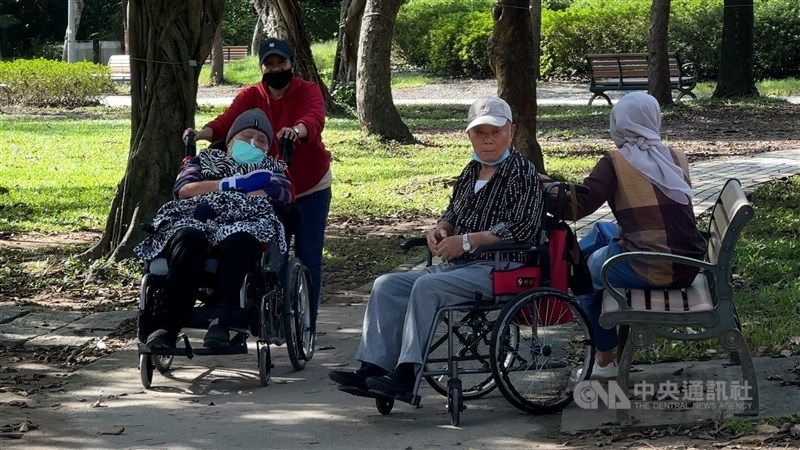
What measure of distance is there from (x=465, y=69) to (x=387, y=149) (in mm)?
17554

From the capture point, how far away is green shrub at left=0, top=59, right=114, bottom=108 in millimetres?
28016

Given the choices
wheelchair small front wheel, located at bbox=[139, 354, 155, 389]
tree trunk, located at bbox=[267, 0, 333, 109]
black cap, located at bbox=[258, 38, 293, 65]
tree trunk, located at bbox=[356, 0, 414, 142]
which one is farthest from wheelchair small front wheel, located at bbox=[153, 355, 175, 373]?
tree trunk, located at bbox=[267, 0, 333, 109]

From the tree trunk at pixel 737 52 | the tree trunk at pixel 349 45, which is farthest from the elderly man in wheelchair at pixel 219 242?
the tree trunk at pixel 737 52

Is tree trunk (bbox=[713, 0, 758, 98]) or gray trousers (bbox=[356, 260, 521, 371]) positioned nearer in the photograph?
gray trousers (bbox=[356, 260, 521, 371])

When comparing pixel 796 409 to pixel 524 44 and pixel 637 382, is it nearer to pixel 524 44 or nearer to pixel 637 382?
pixel 637 382

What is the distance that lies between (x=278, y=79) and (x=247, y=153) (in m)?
0.68

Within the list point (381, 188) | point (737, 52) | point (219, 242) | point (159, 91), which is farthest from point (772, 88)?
point (219, 242)

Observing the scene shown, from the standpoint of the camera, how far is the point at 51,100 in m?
28.4

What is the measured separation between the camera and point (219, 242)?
6.53 m

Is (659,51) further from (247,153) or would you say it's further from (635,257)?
(635,257)

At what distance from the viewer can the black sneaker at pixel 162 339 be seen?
20.5 feet

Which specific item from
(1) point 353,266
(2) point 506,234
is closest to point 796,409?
(2) point 506,234

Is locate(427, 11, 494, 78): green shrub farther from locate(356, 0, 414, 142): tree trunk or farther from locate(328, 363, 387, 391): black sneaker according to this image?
locate(328, 363, 387, 391): black sneaker

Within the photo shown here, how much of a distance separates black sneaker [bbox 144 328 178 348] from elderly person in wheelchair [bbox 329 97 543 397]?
0.92 m
